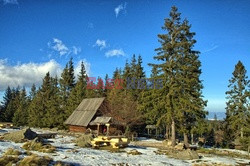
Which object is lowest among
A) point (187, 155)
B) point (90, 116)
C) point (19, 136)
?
point (187, 155)

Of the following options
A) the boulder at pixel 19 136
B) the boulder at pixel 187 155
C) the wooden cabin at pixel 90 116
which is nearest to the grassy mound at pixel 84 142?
the boulder at pixel 19 136

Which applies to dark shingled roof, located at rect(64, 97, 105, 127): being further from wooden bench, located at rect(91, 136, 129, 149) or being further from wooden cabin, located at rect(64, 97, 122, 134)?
wooden bench, located at rect(91, 136, 129, 149)

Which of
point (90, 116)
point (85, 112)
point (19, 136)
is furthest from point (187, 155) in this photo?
point (85, 112)

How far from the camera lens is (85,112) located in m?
40.5

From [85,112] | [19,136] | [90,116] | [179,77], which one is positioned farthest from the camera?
[85,112]

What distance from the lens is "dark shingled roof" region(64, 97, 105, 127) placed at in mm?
38322

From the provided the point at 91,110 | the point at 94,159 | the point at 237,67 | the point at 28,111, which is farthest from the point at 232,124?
the point at 28,111

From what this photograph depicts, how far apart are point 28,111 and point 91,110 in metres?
27.6

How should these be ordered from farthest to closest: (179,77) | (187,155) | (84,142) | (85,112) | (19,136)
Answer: (85,112)
(179,77)
(84,142)
(19,136)
(187,155)

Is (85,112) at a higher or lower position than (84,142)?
higher

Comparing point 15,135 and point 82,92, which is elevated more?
Answer: point 82,92

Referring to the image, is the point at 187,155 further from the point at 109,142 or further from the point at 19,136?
the point at 19,136

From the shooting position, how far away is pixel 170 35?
2909 centimetres

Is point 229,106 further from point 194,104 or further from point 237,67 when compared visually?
point 194,104
